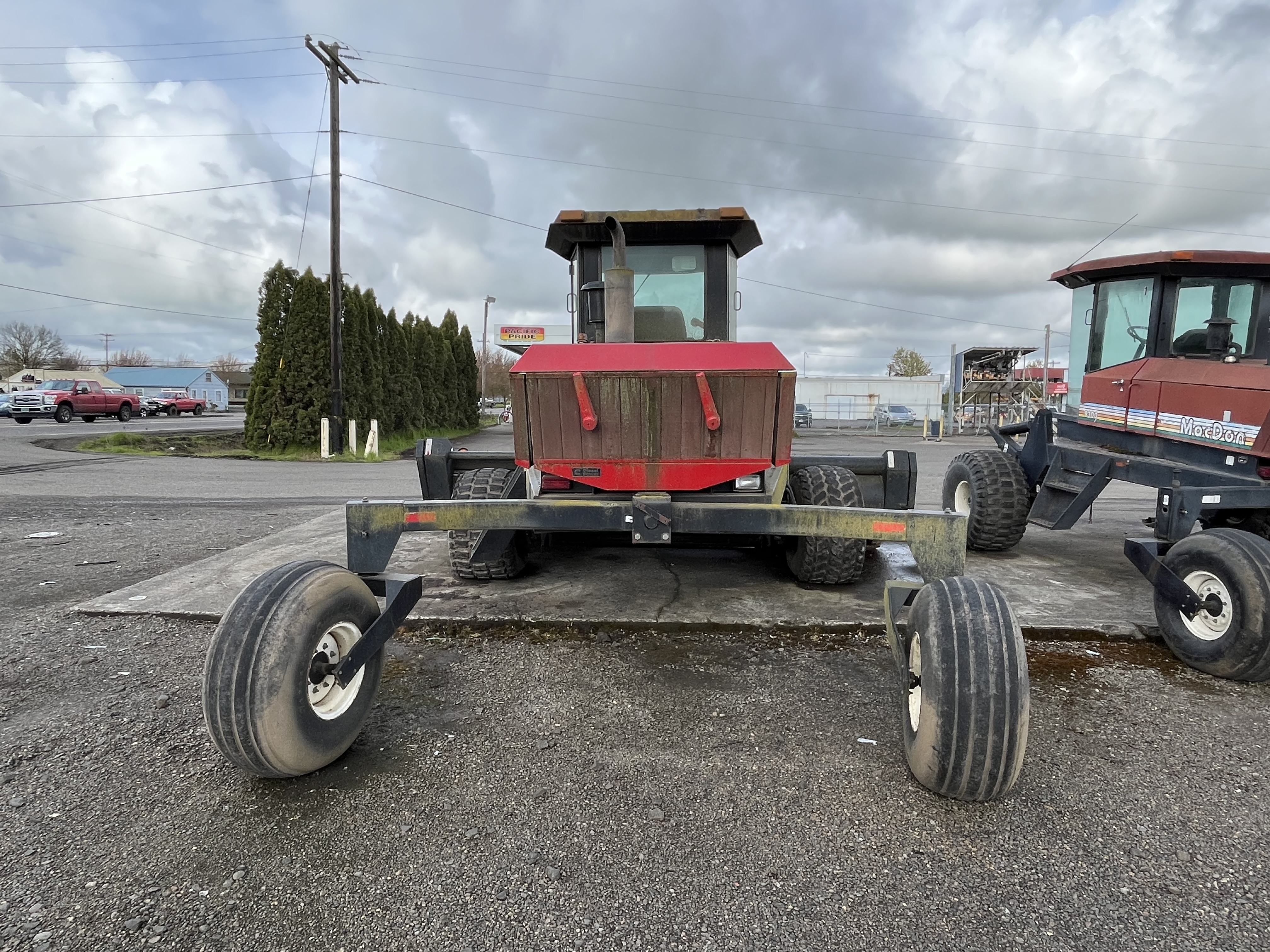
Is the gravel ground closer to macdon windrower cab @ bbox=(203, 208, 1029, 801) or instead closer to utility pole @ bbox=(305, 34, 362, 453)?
macdon windrower cab @ bbox=(203, 208, 1029, 801)

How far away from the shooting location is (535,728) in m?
3.17

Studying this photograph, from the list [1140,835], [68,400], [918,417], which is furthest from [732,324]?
[918,417]

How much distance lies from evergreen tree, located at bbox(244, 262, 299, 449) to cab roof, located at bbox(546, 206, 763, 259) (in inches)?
605

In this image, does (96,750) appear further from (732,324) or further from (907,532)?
(732,324)

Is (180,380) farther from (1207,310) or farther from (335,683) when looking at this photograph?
(1207,310)

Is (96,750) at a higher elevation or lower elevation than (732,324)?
lower

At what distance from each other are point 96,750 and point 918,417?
47.5 m

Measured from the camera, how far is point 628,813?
8.25 ft

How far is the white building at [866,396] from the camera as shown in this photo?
143ft

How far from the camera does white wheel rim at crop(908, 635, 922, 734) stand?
268cm

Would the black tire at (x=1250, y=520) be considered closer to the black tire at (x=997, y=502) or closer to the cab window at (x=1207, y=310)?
the cab window at (x=1207, y=310)

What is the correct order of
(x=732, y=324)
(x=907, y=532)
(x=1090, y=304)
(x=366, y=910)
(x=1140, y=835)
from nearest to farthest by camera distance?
(x=366, y=910)
(x=1140, y=835)
(x=907, y=532)
(x=732, y=324)
(x=1090, y=304)

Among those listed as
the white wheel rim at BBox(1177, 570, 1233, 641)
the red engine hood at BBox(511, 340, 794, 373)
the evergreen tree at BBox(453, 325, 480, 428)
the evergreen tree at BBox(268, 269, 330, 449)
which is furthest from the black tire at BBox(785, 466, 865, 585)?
the evergreen tree at BBox(453, 325, 480, 428)

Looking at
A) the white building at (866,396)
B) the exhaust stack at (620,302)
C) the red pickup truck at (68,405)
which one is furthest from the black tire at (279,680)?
the white building at (866,396)
